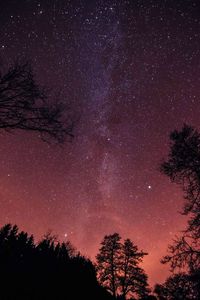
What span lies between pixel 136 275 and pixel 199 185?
767 inches

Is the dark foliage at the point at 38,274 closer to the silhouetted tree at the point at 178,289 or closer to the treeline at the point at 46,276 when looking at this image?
the treeline at the point at 46,276

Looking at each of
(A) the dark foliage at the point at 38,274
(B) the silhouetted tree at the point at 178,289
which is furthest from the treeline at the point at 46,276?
(B) the silhouetted tree at the point at 178,289

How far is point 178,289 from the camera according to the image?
28.3 feet

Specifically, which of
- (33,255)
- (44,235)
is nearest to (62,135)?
(33,255)

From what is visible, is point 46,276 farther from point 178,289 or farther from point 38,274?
point 178,289

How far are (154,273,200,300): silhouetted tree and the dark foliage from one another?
271 inches

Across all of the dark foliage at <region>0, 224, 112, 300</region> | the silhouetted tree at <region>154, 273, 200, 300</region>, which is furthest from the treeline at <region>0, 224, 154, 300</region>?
the silhouetted tree at <region>154, 273, 200, 300</region>

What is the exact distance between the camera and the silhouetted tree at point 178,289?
8.39 m

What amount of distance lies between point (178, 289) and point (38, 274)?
390 inches

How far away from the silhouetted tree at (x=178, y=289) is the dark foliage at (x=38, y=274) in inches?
271

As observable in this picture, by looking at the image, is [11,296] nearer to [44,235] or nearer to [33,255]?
[33,255]

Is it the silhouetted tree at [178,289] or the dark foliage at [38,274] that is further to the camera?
the dark foliage at [38,274]

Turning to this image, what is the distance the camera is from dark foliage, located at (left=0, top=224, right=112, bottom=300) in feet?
41.6

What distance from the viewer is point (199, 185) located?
10969 mm
